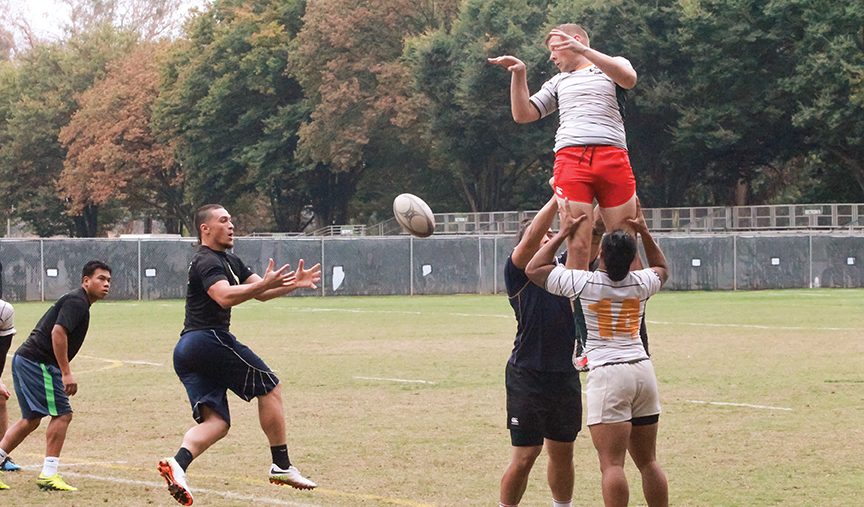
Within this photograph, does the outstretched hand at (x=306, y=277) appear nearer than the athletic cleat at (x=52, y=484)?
Yes

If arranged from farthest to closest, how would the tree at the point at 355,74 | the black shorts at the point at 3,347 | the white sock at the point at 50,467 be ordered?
the tree at the point at 355,74 → the black shorts at the point at 3,347 → the white sock at the point at 50,467

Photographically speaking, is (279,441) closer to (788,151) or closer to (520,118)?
(520,118)

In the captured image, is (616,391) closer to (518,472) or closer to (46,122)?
(518,472)

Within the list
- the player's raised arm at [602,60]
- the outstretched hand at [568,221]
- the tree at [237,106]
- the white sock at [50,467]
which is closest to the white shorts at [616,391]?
the outstretched hand at [568,221]

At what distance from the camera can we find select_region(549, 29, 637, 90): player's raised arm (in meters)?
10.1

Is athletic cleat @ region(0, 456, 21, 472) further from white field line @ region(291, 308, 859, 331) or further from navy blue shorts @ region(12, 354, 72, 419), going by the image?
white field line @ region(291, 308, 859, 331)

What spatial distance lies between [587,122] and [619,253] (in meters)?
2.46

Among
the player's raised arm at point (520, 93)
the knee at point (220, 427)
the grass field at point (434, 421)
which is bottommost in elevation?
the grass field at point (434, 421)

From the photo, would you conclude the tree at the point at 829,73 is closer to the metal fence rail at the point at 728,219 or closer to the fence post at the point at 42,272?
the metal fence rail at the point at 728,219

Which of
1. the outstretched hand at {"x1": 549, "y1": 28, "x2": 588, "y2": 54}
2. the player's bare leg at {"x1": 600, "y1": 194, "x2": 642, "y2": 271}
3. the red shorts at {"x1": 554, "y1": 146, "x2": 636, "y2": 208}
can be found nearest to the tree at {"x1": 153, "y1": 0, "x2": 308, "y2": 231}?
the outstretched hand at {"x1": 549, "y1": 28, "x2": 588, "y2": 54}

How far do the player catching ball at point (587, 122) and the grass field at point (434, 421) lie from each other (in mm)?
2387

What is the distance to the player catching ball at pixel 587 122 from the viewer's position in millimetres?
10305

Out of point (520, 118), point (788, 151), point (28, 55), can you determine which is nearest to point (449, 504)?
point (520, 118)

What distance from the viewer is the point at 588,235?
9.77m
